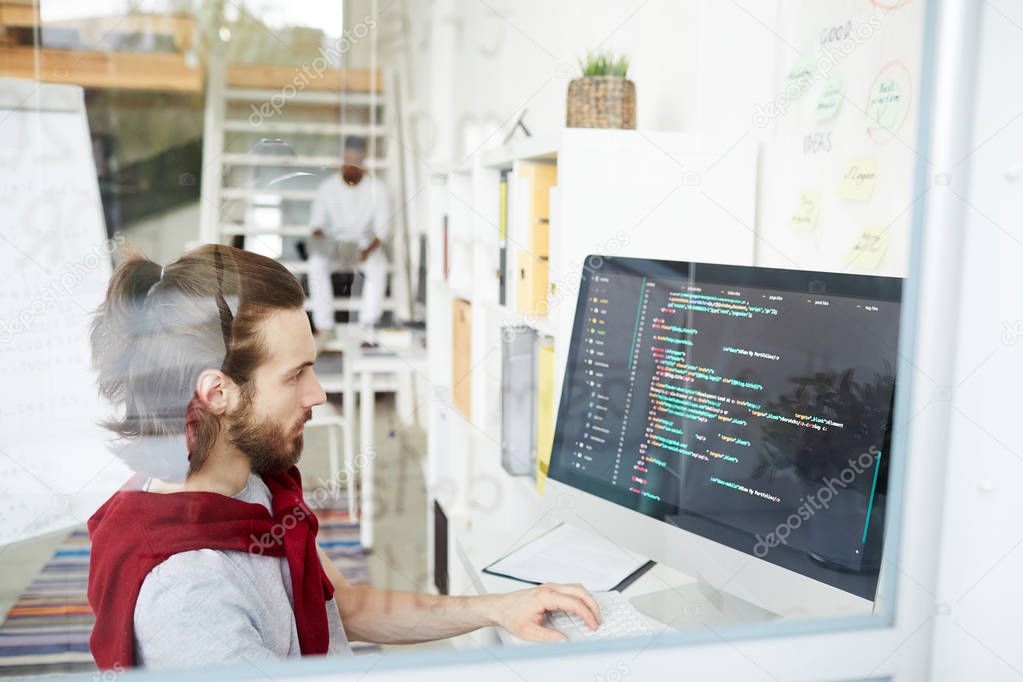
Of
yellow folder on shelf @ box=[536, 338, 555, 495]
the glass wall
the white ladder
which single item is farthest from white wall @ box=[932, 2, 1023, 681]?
the white ladder

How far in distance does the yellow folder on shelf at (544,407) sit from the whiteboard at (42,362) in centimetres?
71

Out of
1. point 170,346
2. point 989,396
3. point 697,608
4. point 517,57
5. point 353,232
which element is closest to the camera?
point 989,396

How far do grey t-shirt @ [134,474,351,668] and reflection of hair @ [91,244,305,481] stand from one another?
0.38 ft

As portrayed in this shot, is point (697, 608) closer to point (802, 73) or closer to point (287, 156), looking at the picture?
point (802, 73)

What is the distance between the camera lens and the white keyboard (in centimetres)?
81

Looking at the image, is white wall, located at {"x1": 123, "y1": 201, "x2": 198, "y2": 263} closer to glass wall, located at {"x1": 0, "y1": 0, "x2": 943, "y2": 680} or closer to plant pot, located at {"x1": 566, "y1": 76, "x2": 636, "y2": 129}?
glass wall, located at {"x1": 0, "y1": 0, "x2": 943, "y2": 680}

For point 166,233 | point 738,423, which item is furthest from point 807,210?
point 166,233

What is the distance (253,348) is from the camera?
2.87ft

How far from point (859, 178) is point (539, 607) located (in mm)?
708

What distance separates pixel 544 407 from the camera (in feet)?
4.87

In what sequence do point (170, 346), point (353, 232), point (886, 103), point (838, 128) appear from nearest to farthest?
point (170, 346) → point (886, 103) → point (838, 128) → point (353, 232)

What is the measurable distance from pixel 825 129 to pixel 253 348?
86 cm

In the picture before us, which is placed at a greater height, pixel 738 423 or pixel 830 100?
pixel 830 100

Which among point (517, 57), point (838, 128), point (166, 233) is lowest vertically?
point (166, 233)
